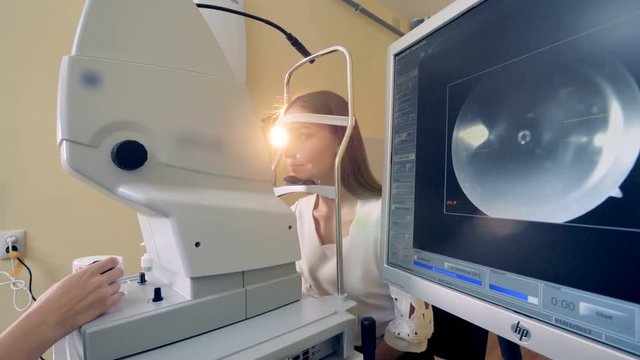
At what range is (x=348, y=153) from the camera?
1.00m

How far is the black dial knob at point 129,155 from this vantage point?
44cm

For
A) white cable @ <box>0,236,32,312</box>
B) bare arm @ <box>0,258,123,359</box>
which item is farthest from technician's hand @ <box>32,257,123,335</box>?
white cable @ <box>0,236,32,312</box>

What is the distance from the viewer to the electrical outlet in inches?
36.5

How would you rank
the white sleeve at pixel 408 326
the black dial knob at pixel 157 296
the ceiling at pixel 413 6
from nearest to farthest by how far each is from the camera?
the black dial knob at pixel 157 296
the white sleeve at pixel 408 326
the ceiling at pixel 413 6

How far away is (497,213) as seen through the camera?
34 centimetres

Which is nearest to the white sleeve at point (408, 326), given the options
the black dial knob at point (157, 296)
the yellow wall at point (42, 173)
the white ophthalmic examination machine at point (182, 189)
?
the white ophthalmic examination machine at point (182, 189)

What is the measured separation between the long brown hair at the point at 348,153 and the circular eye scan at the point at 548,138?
61 cm

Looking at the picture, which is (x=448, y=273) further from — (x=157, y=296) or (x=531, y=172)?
(x=157, y=296)

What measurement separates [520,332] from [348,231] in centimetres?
59

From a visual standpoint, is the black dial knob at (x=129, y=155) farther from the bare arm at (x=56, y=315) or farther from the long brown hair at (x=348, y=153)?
the long brown hair at (x=348, y=153)

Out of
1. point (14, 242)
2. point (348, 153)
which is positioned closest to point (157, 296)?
point (348, 153)

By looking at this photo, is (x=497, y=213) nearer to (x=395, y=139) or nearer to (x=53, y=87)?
(x=395, y=139)

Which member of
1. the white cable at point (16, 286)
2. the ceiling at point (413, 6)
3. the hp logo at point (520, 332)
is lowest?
the white cable at point (16, 286)

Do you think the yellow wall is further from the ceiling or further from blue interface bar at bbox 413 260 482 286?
the ceiling
